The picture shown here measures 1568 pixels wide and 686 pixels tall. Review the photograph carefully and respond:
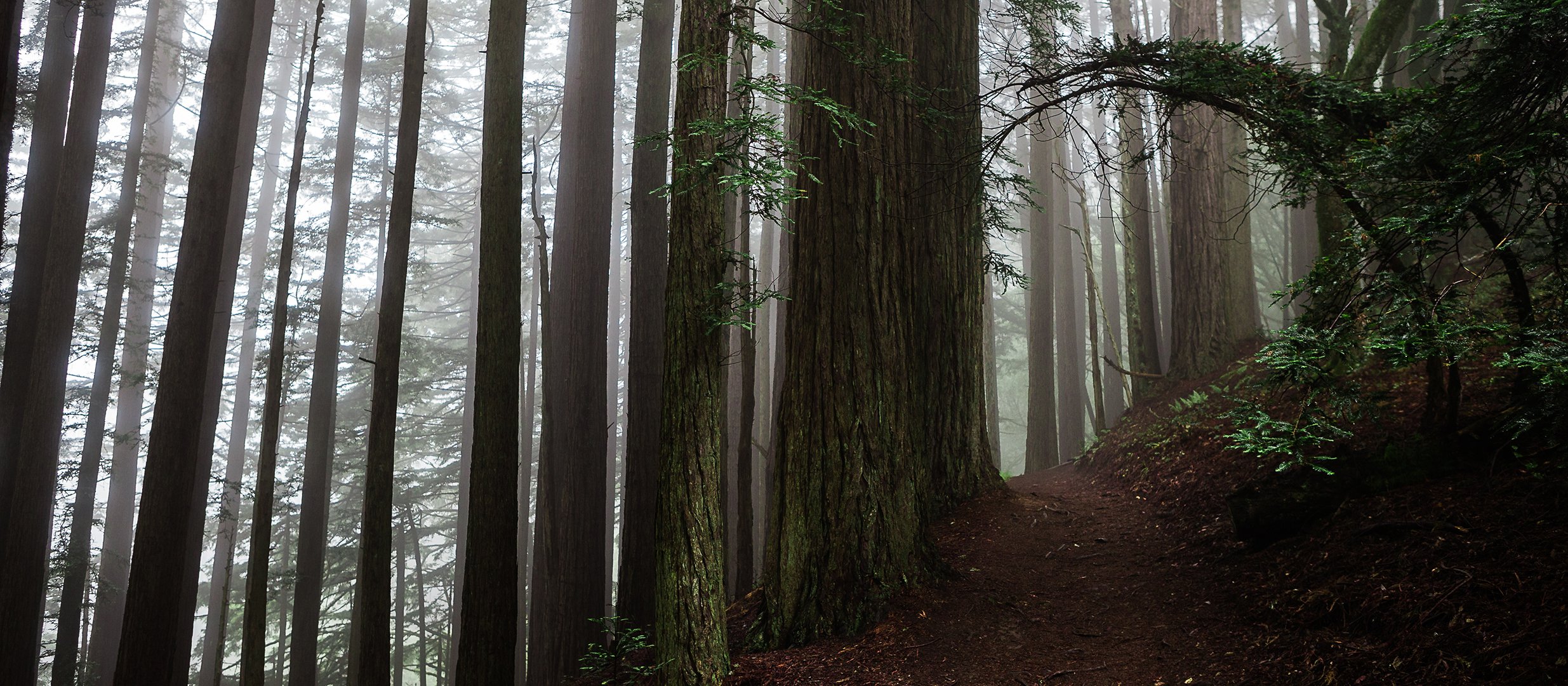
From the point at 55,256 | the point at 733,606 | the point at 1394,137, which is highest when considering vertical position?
the point at 55,256

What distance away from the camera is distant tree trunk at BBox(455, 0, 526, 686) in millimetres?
6738

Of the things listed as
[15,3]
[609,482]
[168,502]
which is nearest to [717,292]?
[15,3]

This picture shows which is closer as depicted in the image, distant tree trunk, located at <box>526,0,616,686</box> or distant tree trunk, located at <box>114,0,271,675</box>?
distant tree trunk, located at <box>114,0,271,675</box>

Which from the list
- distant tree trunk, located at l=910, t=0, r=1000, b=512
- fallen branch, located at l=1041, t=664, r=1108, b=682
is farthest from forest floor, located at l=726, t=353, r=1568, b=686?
distant tree trunk, located at l=910, t=0, r=1000, b=512

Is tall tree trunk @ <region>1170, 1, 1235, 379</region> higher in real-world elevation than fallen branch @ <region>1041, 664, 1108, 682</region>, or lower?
higher

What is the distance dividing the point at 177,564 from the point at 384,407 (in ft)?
9.08

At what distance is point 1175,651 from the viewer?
461cm

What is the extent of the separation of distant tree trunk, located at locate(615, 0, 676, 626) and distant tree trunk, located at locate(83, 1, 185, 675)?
36.2 feet

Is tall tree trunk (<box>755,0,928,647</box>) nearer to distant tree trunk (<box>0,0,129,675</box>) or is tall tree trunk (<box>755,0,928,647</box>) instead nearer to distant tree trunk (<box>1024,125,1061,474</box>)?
distant tree trunk (<box>1024,125,1061,474</box>)

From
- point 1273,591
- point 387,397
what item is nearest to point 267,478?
point 387,397

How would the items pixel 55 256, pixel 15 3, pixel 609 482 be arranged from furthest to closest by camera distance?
pixel 609 482
pixel 55 256
pixel 15 3

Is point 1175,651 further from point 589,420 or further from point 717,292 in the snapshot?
point 589,420

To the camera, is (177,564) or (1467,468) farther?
(177,564)

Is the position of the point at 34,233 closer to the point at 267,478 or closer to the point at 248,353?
the point at 267,478
